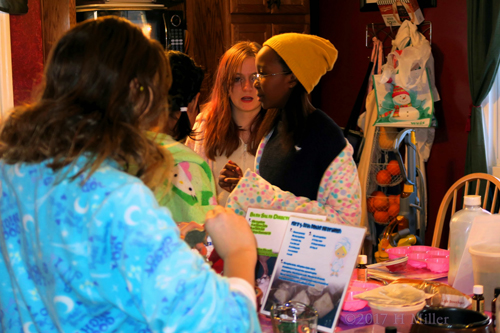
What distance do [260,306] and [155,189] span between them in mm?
457

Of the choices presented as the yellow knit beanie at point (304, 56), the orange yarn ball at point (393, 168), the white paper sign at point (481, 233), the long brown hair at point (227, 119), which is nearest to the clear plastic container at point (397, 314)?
the white paper sign at point (481, 233)

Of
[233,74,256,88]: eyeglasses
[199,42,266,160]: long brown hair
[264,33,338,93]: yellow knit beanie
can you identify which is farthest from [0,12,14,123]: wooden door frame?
[264,33,338,93]: yellow knit beanie

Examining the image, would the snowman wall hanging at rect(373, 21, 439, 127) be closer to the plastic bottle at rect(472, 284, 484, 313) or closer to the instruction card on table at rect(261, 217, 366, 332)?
the plastic bottle at rect(472, 284, 484, 313)

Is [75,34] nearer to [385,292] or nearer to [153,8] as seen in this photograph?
[385,292]

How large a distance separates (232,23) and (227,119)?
211 cm

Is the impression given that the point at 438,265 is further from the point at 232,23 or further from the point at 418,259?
the point at 232,23

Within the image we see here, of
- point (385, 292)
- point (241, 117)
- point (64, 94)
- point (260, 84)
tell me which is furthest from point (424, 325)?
point (241, 117)

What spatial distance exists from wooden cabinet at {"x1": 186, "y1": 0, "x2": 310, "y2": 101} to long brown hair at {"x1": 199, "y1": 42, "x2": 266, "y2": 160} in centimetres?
183

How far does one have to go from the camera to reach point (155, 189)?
819mm

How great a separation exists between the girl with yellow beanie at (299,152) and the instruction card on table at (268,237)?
0.23m

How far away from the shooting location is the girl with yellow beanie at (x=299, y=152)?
147cm

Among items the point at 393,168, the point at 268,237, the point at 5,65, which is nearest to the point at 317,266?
the point at 268,237

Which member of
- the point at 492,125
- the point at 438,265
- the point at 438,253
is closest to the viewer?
the point at 438,265

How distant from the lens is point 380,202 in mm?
3449
